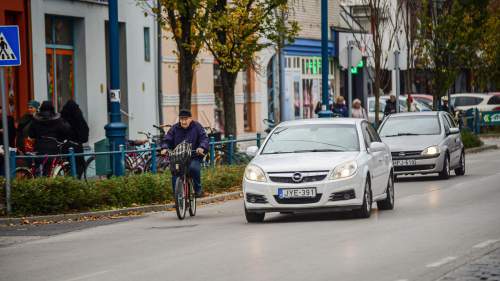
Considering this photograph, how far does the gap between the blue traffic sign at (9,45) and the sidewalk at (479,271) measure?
375 inches

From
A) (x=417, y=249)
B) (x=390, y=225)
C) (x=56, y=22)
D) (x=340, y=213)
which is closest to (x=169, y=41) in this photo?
(x=56, y=22)

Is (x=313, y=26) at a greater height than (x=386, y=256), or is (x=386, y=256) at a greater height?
(x=313, y=26)

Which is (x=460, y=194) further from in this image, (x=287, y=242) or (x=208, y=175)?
(x=287, y=242)

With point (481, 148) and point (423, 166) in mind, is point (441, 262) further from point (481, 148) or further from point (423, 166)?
point (481, 148)

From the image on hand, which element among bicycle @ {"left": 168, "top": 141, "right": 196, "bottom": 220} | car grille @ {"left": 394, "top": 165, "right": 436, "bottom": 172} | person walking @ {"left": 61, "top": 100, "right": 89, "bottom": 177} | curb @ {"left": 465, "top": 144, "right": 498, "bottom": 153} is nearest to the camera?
bicycle @ {"left": 168, "top": 141, "right": 196, "bottom": 220}

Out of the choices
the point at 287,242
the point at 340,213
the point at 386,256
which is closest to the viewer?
the point at 386,256

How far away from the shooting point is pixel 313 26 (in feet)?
185

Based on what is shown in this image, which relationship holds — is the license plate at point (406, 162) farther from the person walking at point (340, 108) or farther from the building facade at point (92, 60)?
the person walking at point (340, 108)

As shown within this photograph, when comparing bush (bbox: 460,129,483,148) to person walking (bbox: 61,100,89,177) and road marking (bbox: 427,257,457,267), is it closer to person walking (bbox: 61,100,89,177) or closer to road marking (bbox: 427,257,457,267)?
person walking (bbox: 61,100,89,177)

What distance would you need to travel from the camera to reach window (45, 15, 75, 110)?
103 ft

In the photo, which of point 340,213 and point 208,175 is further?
point 208,175

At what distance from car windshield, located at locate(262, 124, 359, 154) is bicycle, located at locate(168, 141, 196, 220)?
154 cm

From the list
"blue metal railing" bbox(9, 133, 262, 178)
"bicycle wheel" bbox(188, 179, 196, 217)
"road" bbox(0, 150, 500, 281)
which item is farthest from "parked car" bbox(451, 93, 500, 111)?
"bicycle wheel" bbox(188, 179, 196, 217)

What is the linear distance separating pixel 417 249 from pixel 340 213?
18.3ft
